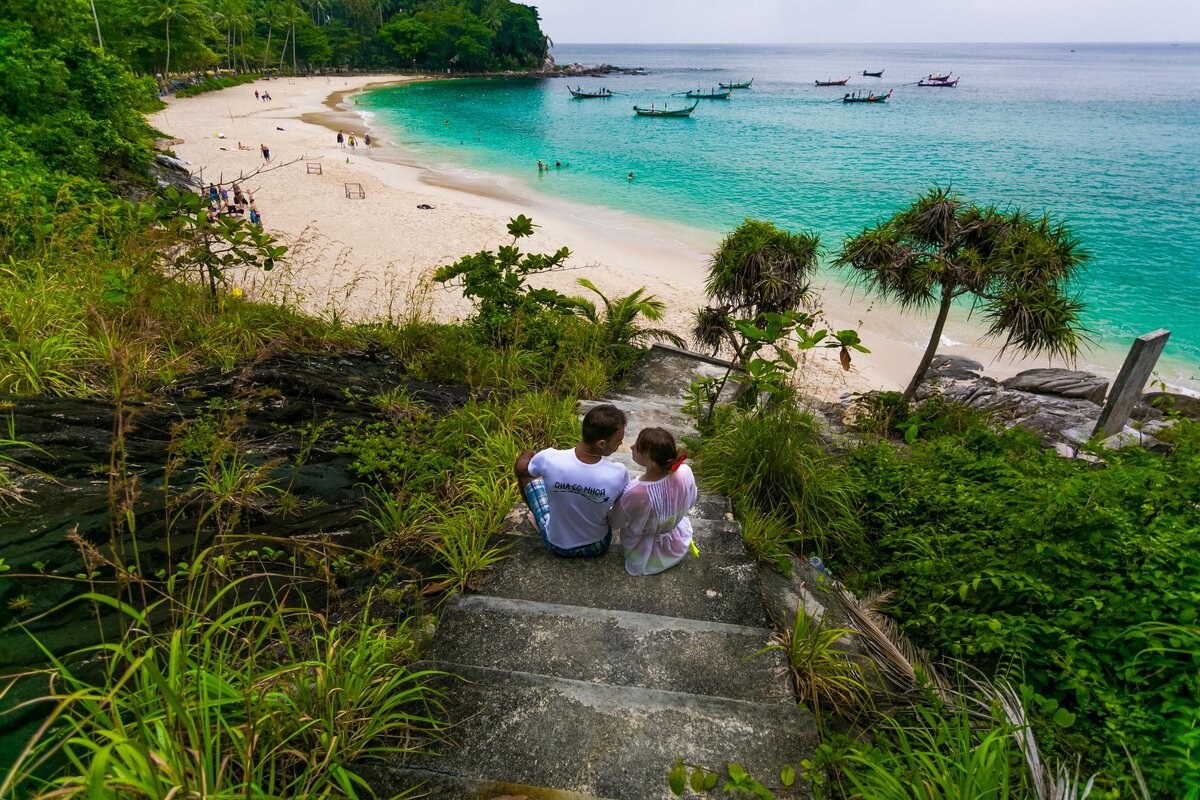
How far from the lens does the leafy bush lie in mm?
2113

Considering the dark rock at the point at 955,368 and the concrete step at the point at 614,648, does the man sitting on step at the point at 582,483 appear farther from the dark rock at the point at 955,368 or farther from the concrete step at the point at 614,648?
the dark rock at the point at 955,368

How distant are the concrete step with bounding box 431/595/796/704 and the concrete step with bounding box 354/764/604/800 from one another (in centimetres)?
59

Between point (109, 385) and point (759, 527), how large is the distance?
185 inches

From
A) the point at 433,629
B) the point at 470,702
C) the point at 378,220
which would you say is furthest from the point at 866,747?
the point at 378,220

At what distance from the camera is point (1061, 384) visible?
38.2 feet

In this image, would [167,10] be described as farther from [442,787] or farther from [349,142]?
[442,787]

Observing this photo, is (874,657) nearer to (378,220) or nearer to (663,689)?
(663,689)

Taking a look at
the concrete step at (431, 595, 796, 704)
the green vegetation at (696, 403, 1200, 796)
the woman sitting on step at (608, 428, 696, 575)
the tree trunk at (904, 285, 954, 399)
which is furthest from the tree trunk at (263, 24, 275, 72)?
the concrete step at (431, 595, 796, 704)

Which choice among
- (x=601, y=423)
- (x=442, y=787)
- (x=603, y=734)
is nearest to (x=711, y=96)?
(x=601, y=423)

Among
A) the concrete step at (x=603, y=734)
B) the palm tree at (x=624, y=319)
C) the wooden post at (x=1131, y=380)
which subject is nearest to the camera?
the concrete step at (x=603, y=734)

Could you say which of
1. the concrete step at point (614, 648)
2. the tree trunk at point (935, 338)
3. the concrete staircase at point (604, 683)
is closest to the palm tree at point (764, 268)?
the tree trunk at point (935, 338)

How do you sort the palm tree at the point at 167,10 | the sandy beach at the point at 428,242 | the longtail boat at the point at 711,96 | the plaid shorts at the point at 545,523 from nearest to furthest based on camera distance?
the plaid shorts at the point at 545,523 < the sandy beach at the point at 428,242 < the palm tree at the point at 167,10 < the longtail boat at the point at 711,96

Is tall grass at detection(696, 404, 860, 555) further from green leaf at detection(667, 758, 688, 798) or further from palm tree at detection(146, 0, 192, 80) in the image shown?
palm tree at detection(146, 0, 192, 80)

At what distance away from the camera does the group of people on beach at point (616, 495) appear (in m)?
→ 3.18
